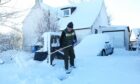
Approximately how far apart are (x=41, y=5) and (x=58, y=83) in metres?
32.2

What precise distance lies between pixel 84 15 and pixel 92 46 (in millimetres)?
18663

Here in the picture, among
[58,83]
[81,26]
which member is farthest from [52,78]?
[81,26]

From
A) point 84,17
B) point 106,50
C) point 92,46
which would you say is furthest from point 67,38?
point 84,17

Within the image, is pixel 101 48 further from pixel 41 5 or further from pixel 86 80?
pixel 41 5

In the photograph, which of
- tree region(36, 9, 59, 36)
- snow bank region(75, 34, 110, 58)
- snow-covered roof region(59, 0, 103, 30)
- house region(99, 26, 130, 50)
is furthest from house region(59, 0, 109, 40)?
snow bank region(75, 34, 110, 58)

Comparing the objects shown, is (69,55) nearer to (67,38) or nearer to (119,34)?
(67,38)

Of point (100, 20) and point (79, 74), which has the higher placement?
point (100, 20)

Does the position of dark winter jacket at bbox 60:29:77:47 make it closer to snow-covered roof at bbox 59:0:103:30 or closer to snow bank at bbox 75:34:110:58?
snow bank at bbox 75:34:110:58

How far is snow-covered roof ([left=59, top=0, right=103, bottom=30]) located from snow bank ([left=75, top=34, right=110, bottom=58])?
14.8 metres

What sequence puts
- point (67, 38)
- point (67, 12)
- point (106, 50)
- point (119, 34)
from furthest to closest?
point (67, 12) → point (119, 34) → point (106, 50) → point (67, 38)

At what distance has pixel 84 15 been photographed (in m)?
36.5

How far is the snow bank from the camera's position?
17.4 m

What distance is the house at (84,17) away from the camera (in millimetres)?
34719

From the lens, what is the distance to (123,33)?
117 ft
